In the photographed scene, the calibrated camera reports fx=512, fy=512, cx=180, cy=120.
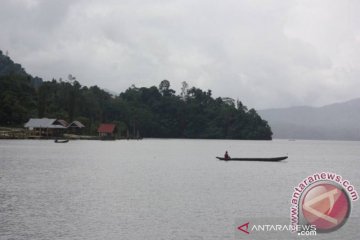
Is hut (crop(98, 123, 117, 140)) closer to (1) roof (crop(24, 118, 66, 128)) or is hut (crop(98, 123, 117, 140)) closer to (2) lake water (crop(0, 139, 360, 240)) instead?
(1) roof (crop(24, 118, 66, 128))

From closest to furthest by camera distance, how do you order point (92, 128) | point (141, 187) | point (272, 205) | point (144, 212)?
point (144, 212), point (272, 205), point (141, 187), point (92, 128)

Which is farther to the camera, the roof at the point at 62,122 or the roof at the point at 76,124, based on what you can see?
the roof at the point at 76,124

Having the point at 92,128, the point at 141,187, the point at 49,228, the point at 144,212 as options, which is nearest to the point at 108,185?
the point at 141,187

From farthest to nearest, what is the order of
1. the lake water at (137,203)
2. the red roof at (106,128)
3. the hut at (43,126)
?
the red roof at (106,128) < the hut at (43,126) < the lake water at (137,203)

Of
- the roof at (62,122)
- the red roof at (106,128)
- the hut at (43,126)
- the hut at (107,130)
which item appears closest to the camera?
the hut at (43,126)

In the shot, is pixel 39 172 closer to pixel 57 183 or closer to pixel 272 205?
pixel 57 183

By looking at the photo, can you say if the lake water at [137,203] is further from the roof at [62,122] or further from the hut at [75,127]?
the hut at [75,127]

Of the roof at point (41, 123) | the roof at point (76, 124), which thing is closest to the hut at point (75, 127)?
the roof at point (76, 124)

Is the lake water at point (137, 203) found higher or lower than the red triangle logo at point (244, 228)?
higher

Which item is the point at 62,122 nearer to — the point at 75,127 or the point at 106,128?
the point at 75,127

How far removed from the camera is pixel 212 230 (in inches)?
1184

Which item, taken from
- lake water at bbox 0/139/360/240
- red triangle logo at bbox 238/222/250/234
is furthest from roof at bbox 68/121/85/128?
red triangle logo at bbox 238/222/250/234

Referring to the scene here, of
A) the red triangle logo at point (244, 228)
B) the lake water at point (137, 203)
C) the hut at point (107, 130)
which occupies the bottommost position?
the red triangle logo at point (244, 228)

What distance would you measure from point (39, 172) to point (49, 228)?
1314 inches
